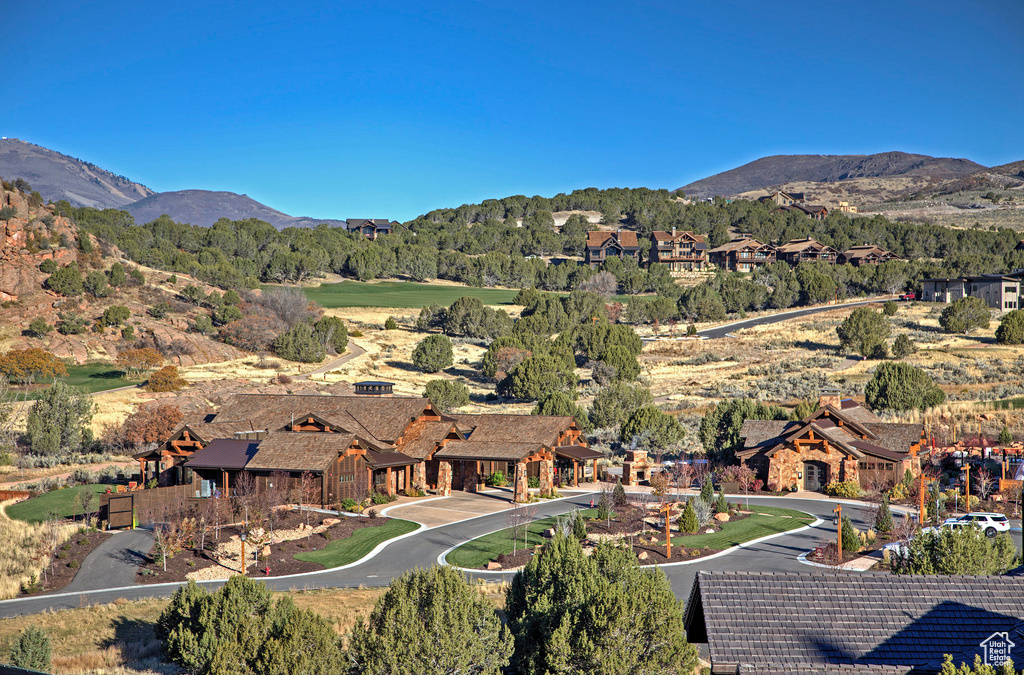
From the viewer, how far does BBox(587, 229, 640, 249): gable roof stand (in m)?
163

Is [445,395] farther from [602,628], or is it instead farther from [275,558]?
[602,628]

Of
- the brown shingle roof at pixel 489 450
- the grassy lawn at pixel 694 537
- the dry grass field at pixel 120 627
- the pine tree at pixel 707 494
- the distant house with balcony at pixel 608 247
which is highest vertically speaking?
the distant house with balcony at pixel 608 247

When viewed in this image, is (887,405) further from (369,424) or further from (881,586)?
(881,586)

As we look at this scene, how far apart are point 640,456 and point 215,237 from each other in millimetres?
105918

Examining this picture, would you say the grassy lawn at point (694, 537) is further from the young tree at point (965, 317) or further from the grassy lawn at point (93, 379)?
the young tree at point (965, 317)

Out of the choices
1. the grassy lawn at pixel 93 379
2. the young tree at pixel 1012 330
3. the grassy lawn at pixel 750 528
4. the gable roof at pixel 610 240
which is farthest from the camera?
the gable roof at pixel 610 240

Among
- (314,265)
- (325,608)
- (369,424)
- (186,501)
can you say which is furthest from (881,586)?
(314,265)

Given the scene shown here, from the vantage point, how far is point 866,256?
14775cm

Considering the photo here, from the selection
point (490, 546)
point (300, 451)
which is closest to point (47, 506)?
point (300, 451)

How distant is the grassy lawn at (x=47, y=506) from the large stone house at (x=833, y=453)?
36908mm

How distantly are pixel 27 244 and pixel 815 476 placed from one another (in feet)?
285

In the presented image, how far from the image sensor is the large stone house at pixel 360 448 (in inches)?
1710

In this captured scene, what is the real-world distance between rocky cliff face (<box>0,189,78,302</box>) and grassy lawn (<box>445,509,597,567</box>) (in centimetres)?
7238

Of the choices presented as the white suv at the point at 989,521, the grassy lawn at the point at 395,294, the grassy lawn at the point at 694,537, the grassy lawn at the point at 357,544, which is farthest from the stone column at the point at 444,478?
the grassy lawn at the point at 395,294
